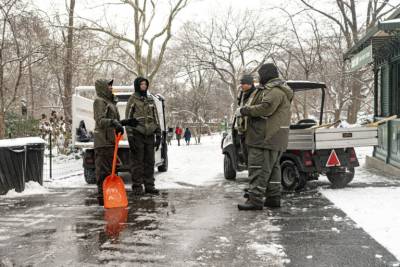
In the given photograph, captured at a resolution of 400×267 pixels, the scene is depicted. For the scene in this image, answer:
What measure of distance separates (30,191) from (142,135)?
7.72ft

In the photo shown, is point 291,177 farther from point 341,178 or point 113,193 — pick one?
point 113,193

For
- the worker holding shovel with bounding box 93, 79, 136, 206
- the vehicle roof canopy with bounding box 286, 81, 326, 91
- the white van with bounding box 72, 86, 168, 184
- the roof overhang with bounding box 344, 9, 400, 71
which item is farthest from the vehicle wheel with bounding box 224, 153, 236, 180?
the roof overhang with bounding box 344, 9, 400, 71

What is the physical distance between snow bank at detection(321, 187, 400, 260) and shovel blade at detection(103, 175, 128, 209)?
301cm

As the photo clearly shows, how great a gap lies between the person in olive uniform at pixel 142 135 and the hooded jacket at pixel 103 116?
67cm

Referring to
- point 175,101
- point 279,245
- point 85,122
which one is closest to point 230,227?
point 279,245

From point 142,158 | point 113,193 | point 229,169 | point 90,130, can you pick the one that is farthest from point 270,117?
point 90,130

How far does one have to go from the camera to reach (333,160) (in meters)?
7.95

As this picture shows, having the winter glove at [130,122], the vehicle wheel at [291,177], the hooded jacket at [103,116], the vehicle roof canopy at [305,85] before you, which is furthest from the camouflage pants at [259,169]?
the vehicle roof canopy at [305,85]

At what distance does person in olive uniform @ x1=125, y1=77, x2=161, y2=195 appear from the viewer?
308 inches

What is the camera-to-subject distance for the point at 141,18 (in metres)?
27.9

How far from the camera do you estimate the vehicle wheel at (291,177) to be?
793 cm

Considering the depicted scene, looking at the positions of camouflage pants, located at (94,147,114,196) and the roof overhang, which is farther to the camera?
the roof overhang

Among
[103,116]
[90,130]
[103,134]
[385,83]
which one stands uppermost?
[385,83]

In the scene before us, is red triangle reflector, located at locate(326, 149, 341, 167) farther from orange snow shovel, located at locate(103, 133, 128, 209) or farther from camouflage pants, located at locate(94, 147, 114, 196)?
camouflage pants, located at locate(94, 147, 114, 196)
